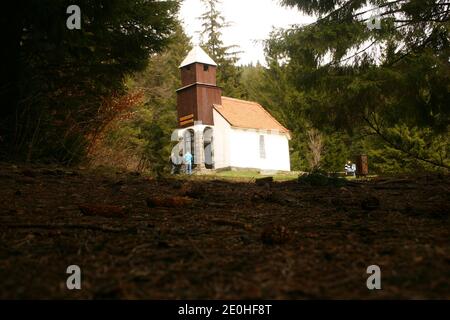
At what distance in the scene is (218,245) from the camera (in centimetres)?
299

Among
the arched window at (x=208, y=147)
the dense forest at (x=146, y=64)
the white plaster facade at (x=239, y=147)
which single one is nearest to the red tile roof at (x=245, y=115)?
the white plaster facade at (x=239, y=147)

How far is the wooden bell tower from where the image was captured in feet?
108

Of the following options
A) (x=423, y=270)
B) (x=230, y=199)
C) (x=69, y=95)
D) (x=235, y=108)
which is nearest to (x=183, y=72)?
(x=235, y=108)

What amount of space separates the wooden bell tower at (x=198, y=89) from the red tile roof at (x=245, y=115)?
2.94 feet

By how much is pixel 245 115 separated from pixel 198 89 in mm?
4239

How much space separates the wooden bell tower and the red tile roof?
897 mm

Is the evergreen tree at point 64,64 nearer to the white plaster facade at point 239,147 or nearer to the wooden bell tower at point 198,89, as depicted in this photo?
the white plaster facade at point 239,147

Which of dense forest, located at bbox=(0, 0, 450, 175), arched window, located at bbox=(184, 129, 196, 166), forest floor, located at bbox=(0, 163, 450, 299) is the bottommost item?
forest floor, located at bbox=(0, 163, 450, 299)

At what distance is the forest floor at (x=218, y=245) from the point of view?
6.68 ft

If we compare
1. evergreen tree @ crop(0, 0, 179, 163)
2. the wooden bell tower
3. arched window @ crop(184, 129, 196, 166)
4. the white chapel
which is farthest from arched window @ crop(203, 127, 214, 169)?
evergreen tree @ crop(0, 0, 179, 163)

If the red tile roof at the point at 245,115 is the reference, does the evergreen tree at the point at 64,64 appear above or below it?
below

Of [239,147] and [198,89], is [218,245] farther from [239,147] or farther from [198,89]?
[198,89]

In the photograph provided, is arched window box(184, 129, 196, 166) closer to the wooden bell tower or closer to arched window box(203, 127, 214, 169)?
the wooden bell tower
